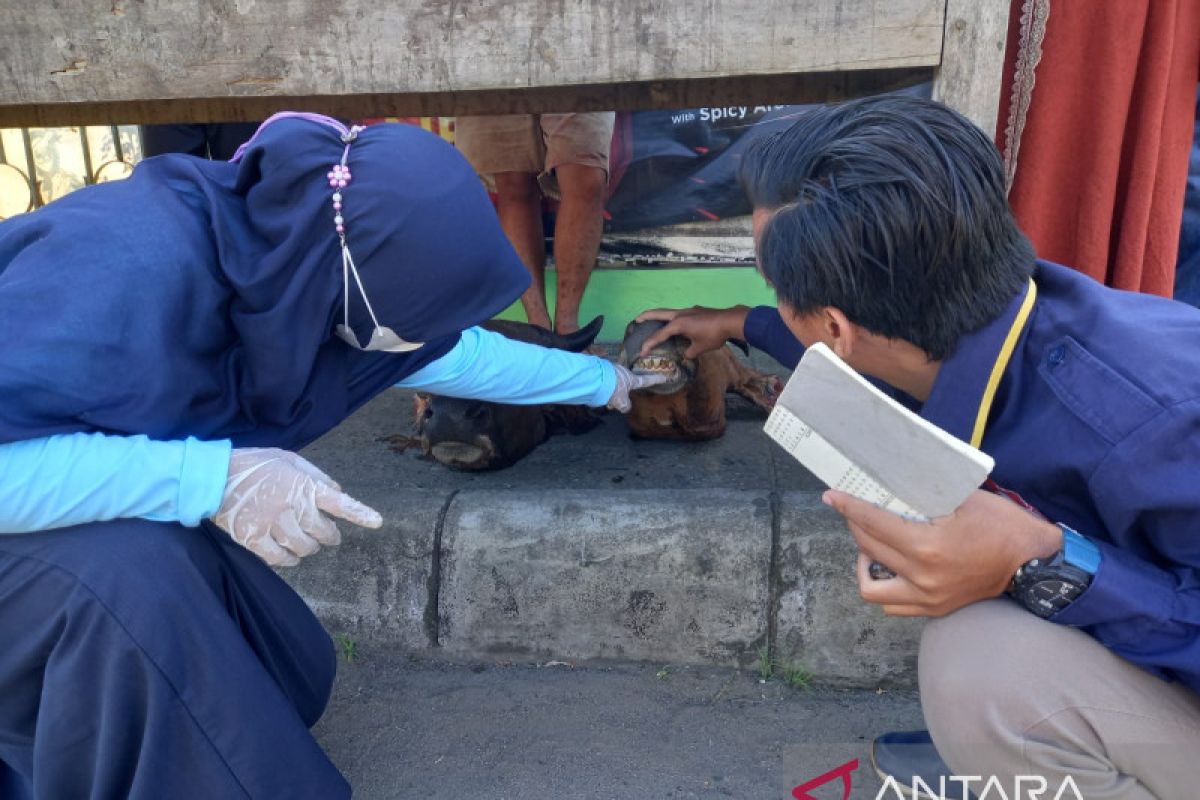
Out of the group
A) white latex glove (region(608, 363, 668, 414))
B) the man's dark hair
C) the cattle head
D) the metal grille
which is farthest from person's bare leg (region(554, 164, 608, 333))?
the metal grille

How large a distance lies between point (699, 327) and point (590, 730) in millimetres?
1156

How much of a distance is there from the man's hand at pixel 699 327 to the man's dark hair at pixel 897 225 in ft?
3.53

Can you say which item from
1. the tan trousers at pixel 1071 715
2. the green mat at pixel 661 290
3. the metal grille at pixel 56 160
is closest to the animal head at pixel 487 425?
the green mat at pixel 661 290

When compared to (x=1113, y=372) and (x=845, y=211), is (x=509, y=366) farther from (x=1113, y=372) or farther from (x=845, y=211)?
(x=1113, y=372)

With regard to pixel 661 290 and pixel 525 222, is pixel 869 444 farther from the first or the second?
pixel 661 290

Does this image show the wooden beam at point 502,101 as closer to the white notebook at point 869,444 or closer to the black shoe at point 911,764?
the white notebook at point 869,444

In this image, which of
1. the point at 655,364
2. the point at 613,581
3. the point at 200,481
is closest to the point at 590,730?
the point at 613,581

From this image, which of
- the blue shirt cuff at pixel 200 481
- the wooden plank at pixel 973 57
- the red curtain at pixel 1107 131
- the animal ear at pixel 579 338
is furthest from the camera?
the animal ear at pixel 579 338

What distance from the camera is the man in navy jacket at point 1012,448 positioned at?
4.88ft

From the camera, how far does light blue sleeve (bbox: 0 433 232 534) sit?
1648 millimetres

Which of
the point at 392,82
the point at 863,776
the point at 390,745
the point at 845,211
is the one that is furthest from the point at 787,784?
the point at 392,82

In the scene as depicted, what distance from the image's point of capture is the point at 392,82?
2.30 metres

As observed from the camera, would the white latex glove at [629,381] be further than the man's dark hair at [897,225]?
Yes

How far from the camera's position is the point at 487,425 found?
3.02 meters
